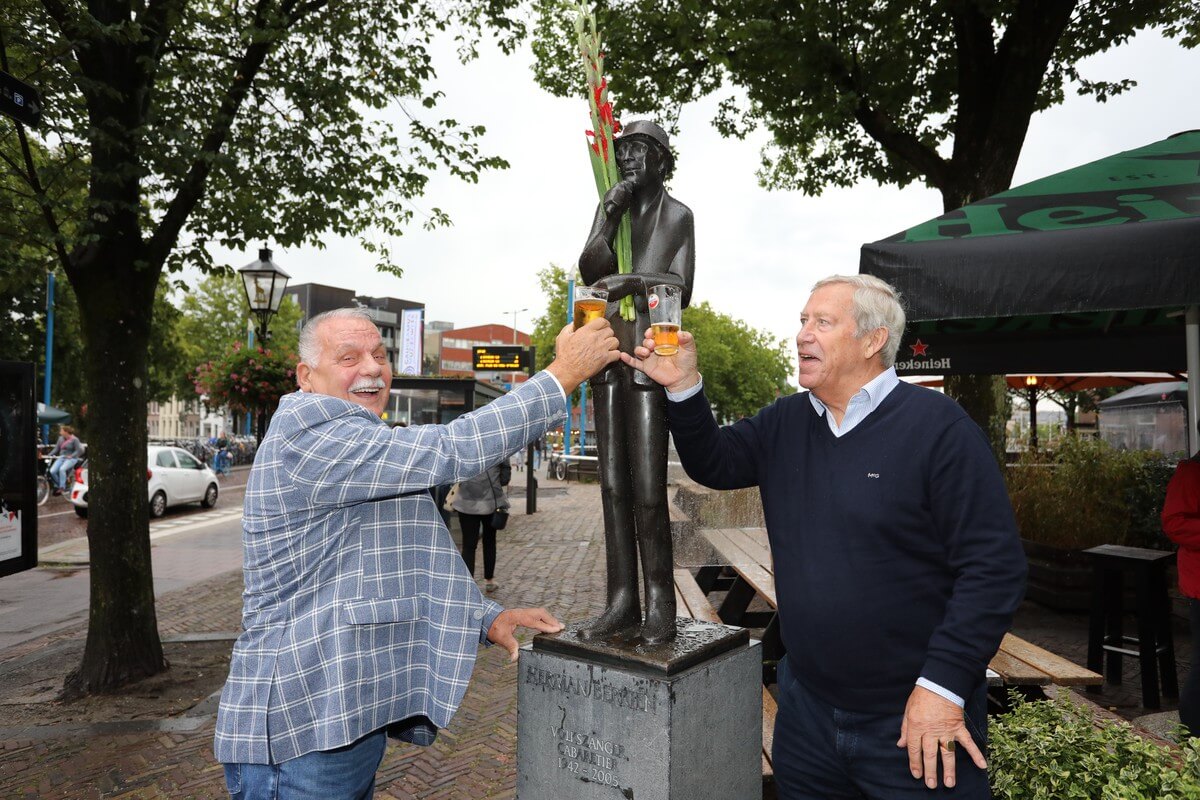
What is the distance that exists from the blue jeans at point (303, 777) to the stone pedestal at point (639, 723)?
0.73m

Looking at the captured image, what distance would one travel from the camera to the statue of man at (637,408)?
8.75 ft

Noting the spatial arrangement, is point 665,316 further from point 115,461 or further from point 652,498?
point 115,461

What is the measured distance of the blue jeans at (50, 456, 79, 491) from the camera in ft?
62.3

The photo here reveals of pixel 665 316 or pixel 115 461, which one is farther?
pixel 115 461

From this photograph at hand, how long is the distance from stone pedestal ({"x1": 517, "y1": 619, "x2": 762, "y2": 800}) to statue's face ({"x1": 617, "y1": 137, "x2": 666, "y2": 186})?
1.63m

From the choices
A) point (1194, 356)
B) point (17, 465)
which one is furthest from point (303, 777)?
point (1194, 356)

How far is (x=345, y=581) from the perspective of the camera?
2.00 m

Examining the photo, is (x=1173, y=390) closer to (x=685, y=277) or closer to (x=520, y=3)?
(x=520, y=3)

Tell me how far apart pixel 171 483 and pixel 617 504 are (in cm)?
1661

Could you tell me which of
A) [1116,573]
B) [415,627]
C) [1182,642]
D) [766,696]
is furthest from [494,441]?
[1182,642]

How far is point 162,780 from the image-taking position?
163 inches

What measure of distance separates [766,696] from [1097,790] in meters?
1.88

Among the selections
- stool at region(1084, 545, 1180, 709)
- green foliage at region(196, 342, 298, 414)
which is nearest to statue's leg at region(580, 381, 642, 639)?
stool at region(1084, 545, 1180, 709)

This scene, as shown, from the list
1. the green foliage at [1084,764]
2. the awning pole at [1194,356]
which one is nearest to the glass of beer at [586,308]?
the green foliage at [1084,764]
